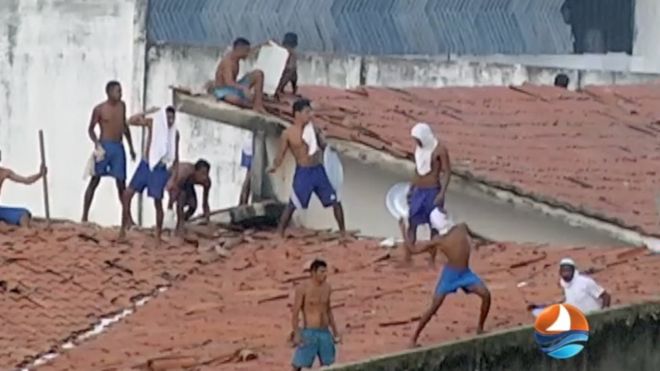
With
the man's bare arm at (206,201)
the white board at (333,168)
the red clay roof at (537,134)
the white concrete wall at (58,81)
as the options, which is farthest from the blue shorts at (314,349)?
the white concrete wall at (58,81)

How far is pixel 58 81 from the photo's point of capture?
1256 inches

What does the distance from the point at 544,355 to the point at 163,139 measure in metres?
6.33

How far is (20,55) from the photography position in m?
31.9

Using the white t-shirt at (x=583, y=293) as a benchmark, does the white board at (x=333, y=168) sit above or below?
below

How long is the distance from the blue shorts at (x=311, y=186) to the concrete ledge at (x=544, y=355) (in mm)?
4756

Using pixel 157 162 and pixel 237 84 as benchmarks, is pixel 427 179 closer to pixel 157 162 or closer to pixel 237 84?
pixel 157 162

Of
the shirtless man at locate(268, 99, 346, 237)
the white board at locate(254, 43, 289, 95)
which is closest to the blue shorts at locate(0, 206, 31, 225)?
the shirtless man at locate(268, 99, 346, 237)

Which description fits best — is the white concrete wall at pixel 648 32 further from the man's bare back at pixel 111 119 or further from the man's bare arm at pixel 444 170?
the man's bare arm at pixel 444 170

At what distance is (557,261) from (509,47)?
12.6 metres

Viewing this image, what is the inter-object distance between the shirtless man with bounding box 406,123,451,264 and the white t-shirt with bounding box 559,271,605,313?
2530mm

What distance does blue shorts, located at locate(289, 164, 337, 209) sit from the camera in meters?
24.0

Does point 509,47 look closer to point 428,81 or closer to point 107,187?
point 428,81

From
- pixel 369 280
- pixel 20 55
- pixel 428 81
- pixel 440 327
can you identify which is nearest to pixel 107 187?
pixel 20 55

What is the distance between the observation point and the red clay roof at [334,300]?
19.5 m
